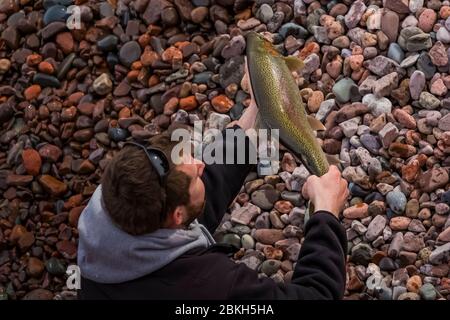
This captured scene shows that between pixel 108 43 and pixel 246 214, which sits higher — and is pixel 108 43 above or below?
above

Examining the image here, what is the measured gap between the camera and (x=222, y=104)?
3.73m

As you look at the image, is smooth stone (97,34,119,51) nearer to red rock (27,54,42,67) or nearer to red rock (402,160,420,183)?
red rock (27,54,42,67)

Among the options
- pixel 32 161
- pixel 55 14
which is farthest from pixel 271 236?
pixel 55 14

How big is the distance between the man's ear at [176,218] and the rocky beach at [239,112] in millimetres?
1326

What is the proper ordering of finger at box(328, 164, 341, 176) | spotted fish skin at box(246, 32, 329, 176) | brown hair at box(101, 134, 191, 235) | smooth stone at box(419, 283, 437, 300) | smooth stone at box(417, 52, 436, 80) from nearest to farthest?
brown hair at box(101, 134, 191, 235) → finger at box(328, 164, 341, 176) → spotted fish skin at box(246, 32, 329, 176) → smooth stone at box(419, 283, 437, 300) → smooth stone at box(417, 52, 436, 80)

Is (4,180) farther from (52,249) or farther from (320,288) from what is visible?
(320,288)

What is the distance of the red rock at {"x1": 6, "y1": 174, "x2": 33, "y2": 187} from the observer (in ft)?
12.7

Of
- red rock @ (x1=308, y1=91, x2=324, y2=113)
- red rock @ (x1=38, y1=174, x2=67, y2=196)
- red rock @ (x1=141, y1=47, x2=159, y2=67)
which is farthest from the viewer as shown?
red rock @ (x1=141, y1=47, x2=159, y2=67)

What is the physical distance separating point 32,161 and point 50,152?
9 centimetres

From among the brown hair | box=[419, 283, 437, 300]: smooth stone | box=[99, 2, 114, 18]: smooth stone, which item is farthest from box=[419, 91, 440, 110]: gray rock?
the brown hair

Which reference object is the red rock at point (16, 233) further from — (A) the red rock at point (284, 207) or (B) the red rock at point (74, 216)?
(A) the red rock at point (284, 207)

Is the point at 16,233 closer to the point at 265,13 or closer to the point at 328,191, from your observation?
the point at 265,13

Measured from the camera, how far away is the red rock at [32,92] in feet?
13.5
